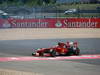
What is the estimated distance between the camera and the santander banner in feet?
97.4

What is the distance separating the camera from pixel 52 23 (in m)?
30.0

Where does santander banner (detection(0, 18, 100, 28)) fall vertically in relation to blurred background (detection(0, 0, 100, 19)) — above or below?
below

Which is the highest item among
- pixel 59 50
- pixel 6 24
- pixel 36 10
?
pixel 36 10

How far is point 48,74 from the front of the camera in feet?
31.3

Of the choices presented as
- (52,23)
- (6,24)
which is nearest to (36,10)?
(52,23)

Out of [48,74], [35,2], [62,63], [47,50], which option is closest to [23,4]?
[35,2]

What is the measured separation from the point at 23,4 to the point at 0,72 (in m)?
28.3

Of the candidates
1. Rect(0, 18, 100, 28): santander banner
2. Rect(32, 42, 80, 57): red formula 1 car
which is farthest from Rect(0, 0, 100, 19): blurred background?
Rect(32, 42, 80, 57): red formula 1 car

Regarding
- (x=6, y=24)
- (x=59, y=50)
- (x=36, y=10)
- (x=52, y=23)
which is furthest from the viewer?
(x=36, y=10)

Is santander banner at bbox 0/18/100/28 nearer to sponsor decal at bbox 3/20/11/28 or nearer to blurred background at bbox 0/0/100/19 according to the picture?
sponsor decal at bbox 3/20/11/28

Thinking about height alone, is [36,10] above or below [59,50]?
above

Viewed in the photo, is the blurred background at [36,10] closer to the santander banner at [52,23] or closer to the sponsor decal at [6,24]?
the santander banner at [52,23]

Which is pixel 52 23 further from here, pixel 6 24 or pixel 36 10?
pixel 36 10

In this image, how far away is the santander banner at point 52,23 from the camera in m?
29.7
